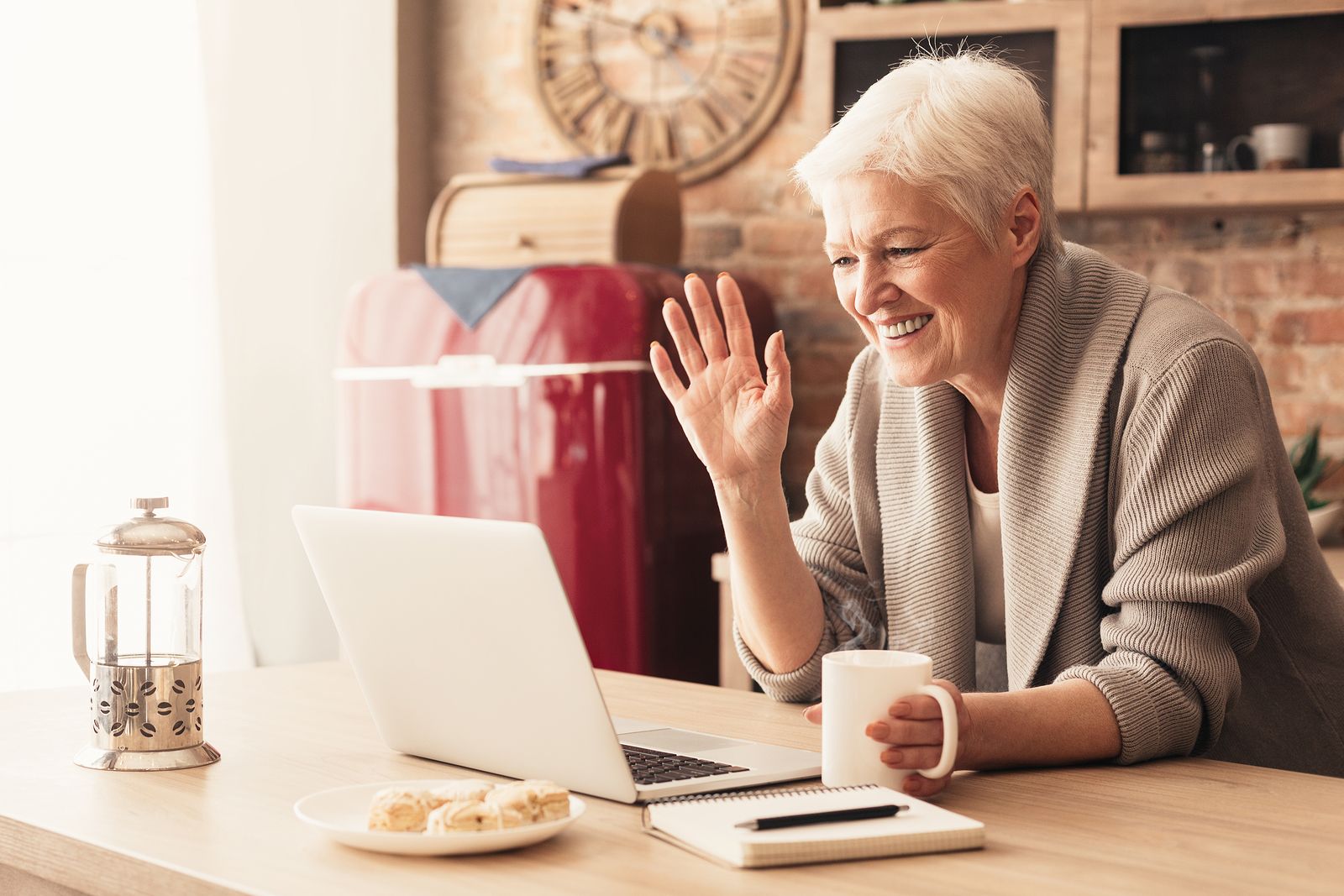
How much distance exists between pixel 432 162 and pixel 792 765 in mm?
2904

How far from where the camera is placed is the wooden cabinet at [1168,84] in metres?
2.71

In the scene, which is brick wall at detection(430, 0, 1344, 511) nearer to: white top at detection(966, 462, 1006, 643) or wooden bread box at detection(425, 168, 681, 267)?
wooden bread box at detection(425, 168, 681, 267)

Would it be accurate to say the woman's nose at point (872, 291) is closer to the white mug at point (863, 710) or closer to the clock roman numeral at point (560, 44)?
the white mug at point (863, 710)

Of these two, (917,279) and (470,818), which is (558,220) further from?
(470,818)

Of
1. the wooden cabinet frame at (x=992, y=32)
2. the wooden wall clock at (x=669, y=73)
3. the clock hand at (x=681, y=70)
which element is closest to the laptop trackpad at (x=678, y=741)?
the wooden cabinet frame at (x=992, y=32)

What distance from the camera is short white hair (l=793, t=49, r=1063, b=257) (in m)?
1.54

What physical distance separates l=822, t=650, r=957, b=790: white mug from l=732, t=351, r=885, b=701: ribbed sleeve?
16.8 inches

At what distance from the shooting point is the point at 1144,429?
1.49 m

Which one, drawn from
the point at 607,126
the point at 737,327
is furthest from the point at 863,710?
the point at 607,126

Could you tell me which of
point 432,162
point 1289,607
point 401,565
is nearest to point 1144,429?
point 1289,607

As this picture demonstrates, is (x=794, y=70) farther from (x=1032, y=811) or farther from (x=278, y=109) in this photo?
(x=1032, y=811)

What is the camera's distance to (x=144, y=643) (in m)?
1.36

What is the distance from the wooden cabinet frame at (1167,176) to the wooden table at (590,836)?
1.66 metres

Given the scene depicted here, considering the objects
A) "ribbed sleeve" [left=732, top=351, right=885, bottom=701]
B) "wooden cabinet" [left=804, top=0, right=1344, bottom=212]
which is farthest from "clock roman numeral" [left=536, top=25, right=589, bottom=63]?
"ribbed sleeve" [left=732, top=351, right=885, bottom=701]
